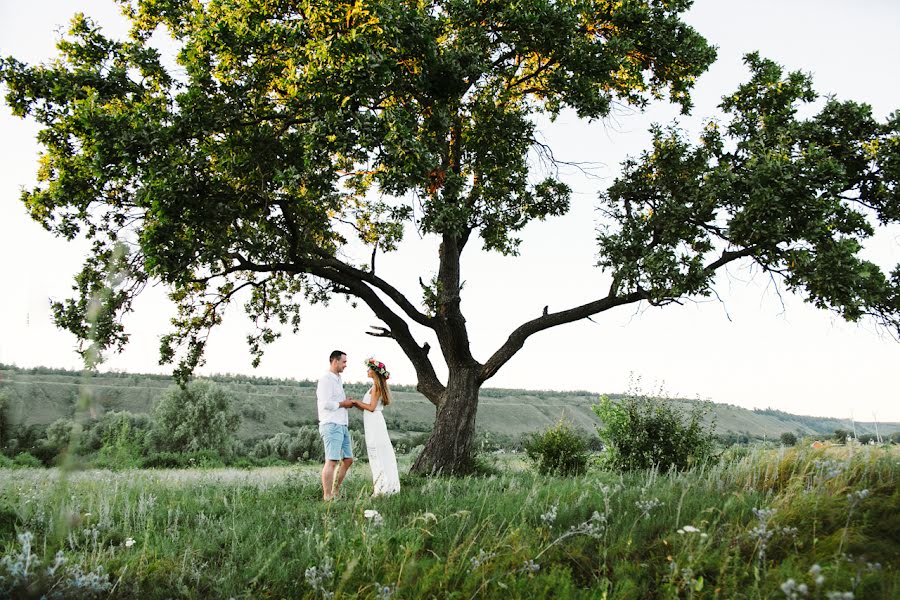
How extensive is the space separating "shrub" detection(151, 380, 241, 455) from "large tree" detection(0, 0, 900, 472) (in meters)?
18.3

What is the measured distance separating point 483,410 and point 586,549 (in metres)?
44.4

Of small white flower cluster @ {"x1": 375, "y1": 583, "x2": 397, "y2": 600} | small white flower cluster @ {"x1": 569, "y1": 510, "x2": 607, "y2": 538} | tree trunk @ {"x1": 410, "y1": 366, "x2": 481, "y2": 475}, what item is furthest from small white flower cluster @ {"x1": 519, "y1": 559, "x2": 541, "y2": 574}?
tree trunk @ {"x1": 410, "y1": 366, "x2": 481, "y2": 475}

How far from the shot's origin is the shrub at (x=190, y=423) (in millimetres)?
30875

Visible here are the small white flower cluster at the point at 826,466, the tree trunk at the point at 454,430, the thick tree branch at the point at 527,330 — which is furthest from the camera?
the thick tree branch at the point at 527,330

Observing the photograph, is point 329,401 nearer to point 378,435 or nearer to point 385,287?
point 378,435

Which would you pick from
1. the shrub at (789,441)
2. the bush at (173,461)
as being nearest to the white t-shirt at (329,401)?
the shrub at (789,441)

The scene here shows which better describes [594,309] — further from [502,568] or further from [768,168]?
[502,568]

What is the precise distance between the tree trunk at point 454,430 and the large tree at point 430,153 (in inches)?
2.1

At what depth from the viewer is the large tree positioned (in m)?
10.1

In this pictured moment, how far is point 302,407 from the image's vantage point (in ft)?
140

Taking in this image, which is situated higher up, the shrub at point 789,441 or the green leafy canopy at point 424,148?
the green leafy canopy at point 424,148

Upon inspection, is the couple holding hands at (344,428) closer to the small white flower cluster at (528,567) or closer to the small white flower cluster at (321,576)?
the small white flower cluster at (321,576)

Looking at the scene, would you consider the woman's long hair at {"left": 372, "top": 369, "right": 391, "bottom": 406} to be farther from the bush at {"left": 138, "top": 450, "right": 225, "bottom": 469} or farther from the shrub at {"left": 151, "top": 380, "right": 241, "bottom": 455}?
the shrub at {"left": 151, "top": 380, "right": 241, "bottom": 455}

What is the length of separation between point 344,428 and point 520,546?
5.65m
